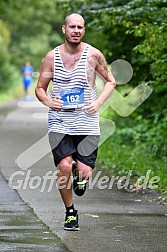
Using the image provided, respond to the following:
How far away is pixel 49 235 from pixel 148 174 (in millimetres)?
4959

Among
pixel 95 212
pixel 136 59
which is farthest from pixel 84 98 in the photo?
pixel 136 59

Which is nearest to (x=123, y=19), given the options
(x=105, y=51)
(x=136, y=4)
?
(x=136, y=4)

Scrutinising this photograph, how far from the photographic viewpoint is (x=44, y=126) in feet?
75.0

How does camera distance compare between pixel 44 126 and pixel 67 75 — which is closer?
pixel 67 75

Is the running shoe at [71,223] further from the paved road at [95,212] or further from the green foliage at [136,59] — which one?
the green foliage at [136,59]

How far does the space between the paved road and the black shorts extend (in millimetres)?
721

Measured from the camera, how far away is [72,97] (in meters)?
8.33

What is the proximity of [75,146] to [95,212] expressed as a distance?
1384mm

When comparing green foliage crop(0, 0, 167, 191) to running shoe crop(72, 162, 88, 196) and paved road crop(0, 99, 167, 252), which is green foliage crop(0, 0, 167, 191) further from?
running shoe crop(72, 162, 88, 196)

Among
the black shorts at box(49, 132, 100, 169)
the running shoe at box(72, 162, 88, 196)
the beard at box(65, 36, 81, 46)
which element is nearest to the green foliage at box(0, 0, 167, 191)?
the running shoe at box(72, 162, 88, 196)

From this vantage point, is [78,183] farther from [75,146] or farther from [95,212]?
[95,212]

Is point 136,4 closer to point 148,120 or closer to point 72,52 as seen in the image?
point 148,120

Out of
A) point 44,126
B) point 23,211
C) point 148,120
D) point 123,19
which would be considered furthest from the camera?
point 44,126

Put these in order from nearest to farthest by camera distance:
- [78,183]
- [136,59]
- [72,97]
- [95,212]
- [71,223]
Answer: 1. [72,97]
2. [71,223]
3. [78,183]
4. [95,212]
5. [136,59]
